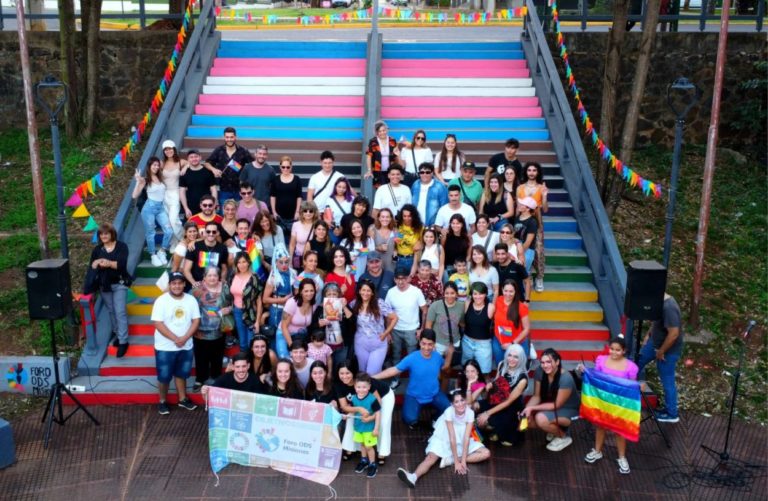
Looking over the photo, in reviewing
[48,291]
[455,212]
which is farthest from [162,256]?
[455,212]

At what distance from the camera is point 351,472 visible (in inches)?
323

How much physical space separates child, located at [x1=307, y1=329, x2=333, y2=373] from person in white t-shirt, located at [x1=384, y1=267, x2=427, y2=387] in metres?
0.82

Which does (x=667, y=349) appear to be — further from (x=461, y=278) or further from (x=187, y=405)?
(x=187, y=405)

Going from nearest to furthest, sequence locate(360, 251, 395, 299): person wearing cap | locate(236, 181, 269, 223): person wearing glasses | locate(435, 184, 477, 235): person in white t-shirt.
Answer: locate(360, 251, 395, 299): person wearing cap → locate(435, 184, 477, 235): person in white t-shirt → locate(236, 181, 269, 223): person wearing glasses

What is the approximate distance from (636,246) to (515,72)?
12.4 feet

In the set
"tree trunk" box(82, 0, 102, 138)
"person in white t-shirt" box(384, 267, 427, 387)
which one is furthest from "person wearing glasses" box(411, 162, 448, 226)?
"tree trunk" box(82, 0, 102, 138)

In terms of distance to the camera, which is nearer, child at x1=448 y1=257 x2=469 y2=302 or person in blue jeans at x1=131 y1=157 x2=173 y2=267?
child at x1=448 y1=257 x2=469 y2=302

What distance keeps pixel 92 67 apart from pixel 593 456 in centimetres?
1079

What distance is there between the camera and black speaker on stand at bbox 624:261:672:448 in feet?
28.6

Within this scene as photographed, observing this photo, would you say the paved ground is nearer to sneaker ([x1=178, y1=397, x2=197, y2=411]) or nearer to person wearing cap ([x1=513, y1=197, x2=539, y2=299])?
sneaker ([x1=178, y1=397, x2=197, y2=411])

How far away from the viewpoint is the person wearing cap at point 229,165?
36.0 feet

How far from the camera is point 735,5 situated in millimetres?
19219

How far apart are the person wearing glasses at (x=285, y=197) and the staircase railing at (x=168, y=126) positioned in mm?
1757

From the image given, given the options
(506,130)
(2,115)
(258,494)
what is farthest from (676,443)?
(2,115)
